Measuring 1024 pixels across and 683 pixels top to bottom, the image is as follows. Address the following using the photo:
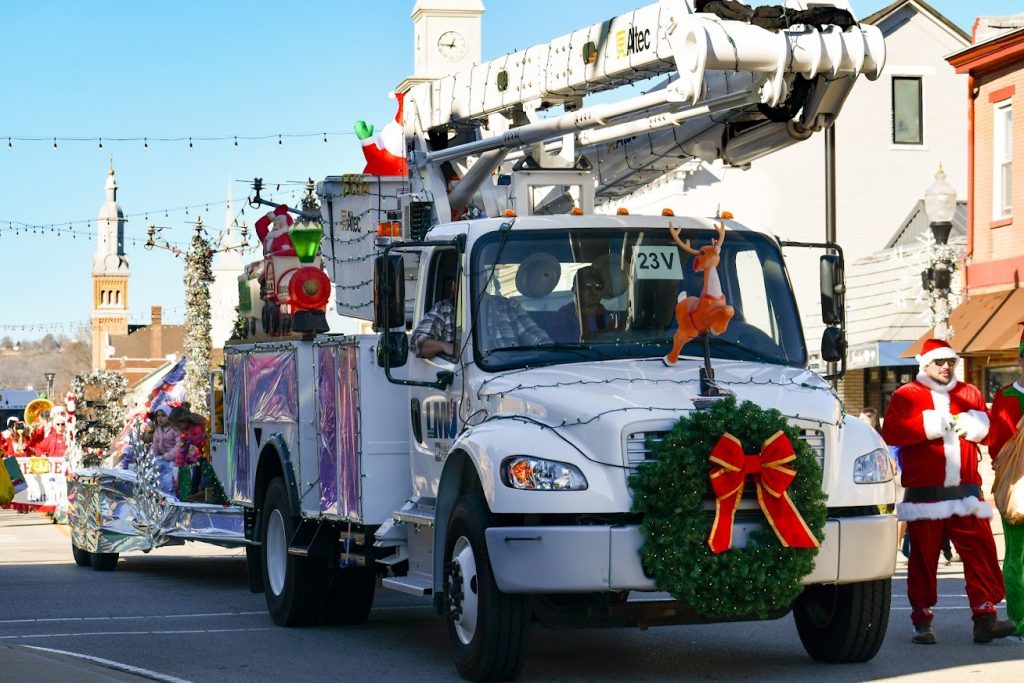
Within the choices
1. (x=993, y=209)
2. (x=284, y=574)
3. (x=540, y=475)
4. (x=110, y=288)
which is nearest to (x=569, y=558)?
(x=540, y=475)

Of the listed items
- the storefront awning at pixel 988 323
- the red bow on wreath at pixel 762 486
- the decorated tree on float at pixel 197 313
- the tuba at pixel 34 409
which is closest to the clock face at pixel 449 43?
the decorated tree on float at pixel 197 313

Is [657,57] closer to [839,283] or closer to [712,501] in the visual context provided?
[839,283]

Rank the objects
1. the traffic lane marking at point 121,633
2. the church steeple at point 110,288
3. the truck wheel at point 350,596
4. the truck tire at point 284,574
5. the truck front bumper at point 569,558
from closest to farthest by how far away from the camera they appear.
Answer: the truck front bumper at point 569,558
the traffic lane marking at point 121,633
the truck tire at point 284,574
the truck wheel at point 350,596
the church steeple at point 110,288

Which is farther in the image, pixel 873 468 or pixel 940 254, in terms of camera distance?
pixel 940 254

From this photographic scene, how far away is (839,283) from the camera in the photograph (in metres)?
10.9

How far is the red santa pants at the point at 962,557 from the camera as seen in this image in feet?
37.3

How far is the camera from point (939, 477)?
1159 cm

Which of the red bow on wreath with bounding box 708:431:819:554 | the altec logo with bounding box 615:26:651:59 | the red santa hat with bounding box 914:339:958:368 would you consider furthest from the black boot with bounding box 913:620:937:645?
the altec logo with bounding box 615:26:651:59

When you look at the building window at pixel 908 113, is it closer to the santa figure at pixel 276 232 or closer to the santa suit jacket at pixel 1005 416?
the santa figure at pixel 276 232

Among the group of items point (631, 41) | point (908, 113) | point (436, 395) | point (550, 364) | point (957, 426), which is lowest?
point (957, 426)

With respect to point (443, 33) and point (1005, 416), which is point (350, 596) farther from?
point (443, 33)

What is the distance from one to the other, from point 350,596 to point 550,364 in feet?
12.7

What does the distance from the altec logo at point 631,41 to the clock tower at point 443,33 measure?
56.3 m

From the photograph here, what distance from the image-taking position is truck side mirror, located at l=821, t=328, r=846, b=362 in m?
10.8
